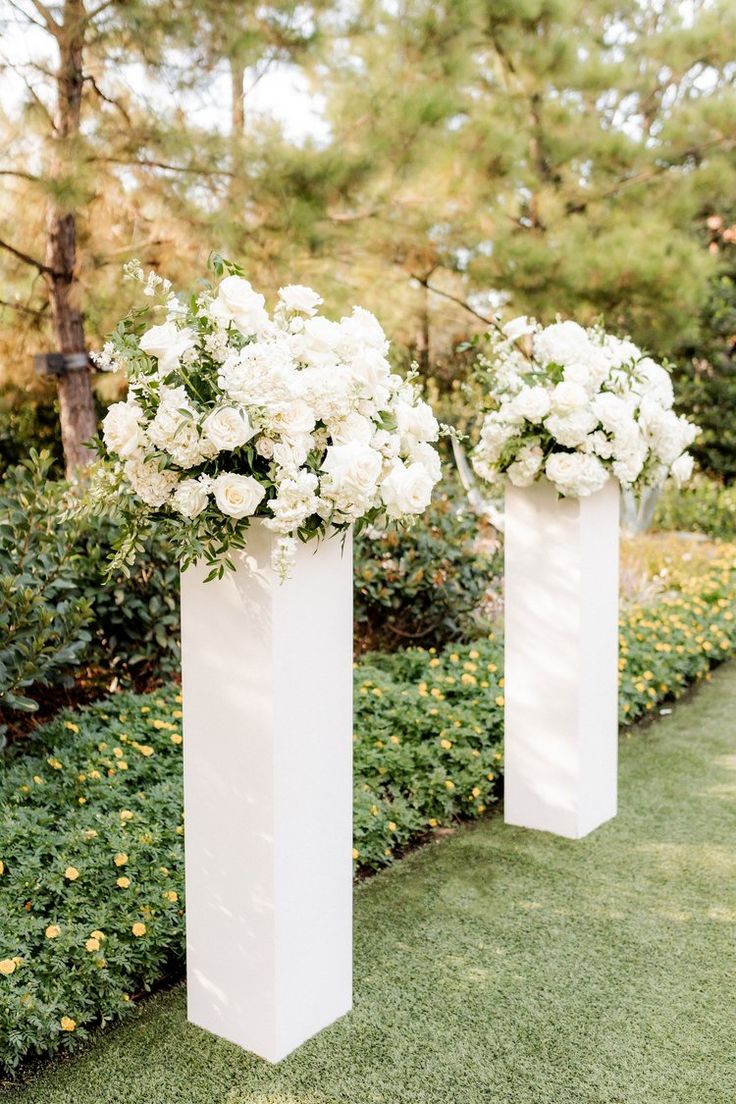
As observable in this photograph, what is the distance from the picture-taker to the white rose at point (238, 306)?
224cm

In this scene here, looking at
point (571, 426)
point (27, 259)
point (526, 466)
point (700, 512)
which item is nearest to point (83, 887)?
point (526, 466)

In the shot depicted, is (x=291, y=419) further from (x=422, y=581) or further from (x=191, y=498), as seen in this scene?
(x=422, y=581)

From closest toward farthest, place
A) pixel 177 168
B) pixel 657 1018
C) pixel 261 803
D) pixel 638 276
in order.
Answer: pixel 261 803, pixel 657 1018, pixel 177 168, pixel 638 276

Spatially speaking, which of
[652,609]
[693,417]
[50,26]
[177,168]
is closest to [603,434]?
[652,609]

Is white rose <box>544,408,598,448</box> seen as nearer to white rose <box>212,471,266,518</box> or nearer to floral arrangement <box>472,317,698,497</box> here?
floral arrangement <box>472,317,698,497</box>

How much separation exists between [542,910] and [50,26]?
6.20m

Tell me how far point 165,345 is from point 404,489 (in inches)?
24.3

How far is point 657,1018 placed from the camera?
2586mm

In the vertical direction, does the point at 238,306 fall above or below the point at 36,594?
above

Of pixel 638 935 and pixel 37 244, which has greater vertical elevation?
pixel 37 244

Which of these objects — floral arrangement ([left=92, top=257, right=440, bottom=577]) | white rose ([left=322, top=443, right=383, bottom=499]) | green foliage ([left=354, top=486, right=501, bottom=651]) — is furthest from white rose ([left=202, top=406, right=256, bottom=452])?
green foliage ([left=354, top=486, right=501, bottom=651])

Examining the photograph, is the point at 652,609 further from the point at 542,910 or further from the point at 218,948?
the point at 218,948

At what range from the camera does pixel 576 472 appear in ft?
11.1

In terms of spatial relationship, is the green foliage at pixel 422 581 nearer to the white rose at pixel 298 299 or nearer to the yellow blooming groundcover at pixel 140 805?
the yellow blooming groundcover at pixel 140 805
